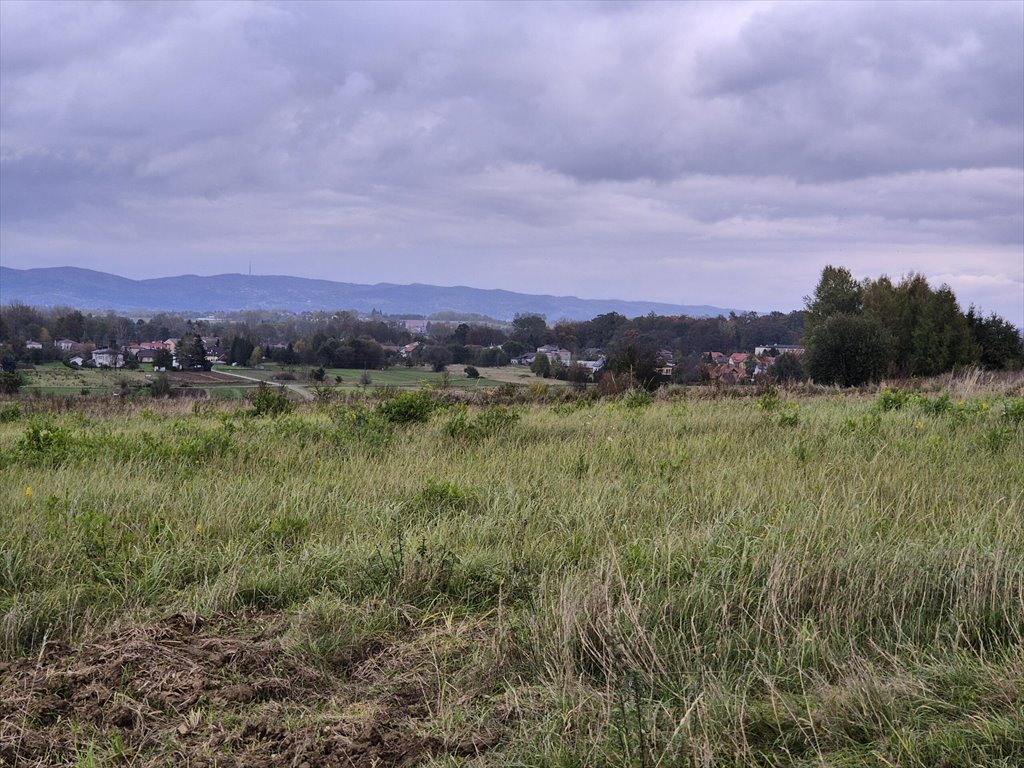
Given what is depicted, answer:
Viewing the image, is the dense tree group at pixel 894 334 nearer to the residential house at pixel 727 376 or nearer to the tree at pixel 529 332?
the residential house at pixel 727 376

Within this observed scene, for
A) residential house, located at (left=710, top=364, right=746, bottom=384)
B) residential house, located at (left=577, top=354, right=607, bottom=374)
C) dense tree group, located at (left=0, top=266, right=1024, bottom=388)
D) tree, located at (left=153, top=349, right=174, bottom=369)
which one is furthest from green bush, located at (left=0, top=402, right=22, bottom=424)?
tree, located at (left=153, top=349, right=174, bottom=369)

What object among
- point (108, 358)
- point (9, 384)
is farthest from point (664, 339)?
A: point (9, 384)

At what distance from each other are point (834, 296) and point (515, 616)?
2627 inches

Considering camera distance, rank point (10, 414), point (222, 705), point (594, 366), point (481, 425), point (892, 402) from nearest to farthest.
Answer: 1. point (222, 705)
2. point (481, 425)
3. point (892, 402)
4. point (10, 414)
5. point (594, 366)

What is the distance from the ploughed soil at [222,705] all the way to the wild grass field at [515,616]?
0.04ft

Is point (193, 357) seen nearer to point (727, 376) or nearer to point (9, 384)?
point (9, 384)

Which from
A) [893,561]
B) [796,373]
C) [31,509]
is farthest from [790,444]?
[796,373]

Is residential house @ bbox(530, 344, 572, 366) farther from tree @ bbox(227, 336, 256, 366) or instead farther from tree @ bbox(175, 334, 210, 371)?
tree @ bbox(175, 334, 210, 371)

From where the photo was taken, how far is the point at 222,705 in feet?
9.68

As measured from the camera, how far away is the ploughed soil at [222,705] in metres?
2.65

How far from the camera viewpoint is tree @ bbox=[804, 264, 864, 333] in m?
62.3

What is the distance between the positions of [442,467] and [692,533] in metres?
2.94

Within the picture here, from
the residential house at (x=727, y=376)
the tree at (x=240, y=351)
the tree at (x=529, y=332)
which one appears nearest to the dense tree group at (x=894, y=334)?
the residential house at (x=727, y=376)

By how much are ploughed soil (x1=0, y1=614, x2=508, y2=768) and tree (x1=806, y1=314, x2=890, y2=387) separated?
43.8m
